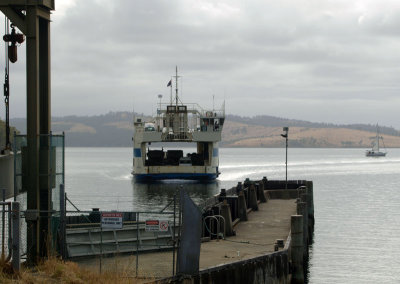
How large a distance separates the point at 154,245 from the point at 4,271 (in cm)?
711

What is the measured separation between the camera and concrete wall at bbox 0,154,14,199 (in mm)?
16969

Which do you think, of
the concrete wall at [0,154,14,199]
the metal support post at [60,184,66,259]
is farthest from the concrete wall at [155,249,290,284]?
the concrete wall at [0,154,14,199]

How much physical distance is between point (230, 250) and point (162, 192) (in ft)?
171

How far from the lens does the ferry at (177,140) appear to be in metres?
82.8

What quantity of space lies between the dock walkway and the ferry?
46.2 metres

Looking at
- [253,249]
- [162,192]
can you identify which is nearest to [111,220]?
[253,249]

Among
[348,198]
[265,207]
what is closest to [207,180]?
[348,198]

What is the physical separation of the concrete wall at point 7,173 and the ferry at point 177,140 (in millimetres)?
63752

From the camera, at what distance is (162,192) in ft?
245

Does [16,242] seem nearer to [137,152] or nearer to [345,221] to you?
[345,221]

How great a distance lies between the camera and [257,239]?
2611 cm

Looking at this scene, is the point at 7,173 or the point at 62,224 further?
the point at 62,224

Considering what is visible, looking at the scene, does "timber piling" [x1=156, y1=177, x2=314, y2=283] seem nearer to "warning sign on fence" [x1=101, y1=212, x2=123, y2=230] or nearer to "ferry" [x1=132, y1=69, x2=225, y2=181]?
"warning sign on fence" [x1=101, y1=212, x2=123, y2=230]

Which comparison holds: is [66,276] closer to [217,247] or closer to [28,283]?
[28,283]
